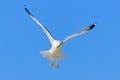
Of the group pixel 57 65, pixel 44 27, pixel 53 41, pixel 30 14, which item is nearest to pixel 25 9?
pixel 30 14

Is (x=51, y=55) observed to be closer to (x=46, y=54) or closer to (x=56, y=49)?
(x=46, y=54)

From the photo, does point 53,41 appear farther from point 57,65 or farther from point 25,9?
point 25,9

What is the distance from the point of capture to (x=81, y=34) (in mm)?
21219

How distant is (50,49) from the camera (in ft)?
69.5

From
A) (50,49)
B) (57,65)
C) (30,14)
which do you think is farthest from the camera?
(30,14)

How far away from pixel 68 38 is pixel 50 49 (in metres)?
1.13

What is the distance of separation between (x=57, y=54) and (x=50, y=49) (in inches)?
26.4

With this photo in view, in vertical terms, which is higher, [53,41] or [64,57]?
[53,41]

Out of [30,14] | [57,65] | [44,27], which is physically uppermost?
[30,14]

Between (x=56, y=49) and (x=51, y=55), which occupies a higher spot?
(x=56, y=49)

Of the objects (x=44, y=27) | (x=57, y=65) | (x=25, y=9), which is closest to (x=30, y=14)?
(x=25, y=9)

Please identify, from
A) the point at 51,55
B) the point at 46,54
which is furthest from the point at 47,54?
the point at 51,55

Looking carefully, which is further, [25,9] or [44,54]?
[25,9]

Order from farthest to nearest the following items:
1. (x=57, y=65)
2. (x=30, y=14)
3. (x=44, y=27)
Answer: (x=30, y=14) < (x=44, y=27) < (x=57, y=65)
